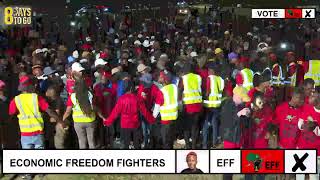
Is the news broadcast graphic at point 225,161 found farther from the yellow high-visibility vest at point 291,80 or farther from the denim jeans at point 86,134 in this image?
the yellow high-visibility vest at point 291,80

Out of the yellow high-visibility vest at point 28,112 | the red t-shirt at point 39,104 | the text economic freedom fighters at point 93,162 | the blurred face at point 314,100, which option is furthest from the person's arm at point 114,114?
the blurred face at point 314,100

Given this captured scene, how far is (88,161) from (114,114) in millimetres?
1035

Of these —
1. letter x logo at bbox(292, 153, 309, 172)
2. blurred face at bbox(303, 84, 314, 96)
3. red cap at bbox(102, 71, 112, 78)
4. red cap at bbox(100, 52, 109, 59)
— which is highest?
Result: red cap at bbox(100, 52, 109, 59)

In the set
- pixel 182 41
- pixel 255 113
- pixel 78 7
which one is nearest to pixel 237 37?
pixel 182 41

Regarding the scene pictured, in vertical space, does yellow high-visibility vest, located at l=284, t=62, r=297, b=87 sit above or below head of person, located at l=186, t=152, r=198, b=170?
above

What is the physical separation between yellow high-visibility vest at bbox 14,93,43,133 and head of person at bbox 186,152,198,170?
2.73 m

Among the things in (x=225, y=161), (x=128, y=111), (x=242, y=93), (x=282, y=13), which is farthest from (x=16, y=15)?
(x=282, y=13)

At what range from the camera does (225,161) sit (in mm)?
9797

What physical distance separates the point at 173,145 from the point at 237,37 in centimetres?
842

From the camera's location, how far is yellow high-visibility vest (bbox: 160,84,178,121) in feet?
34.0

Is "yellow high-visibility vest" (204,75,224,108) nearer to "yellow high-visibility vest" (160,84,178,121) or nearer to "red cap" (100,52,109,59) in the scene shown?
"yellow high-visibility vest" (160,84,178,121)

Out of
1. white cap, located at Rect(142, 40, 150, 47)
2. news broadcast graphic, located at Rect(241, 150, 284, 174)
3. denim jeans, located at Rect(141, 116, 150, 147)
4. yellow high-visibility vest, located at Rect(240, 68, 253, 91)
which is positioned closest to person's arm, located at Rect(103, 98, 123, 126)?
denim jeans, located at Rect(141, 116, 150, 147)

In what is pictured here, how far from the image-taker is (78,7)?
1986cm

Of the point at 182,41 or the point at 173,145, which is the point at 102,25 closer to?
the point at 182,41
